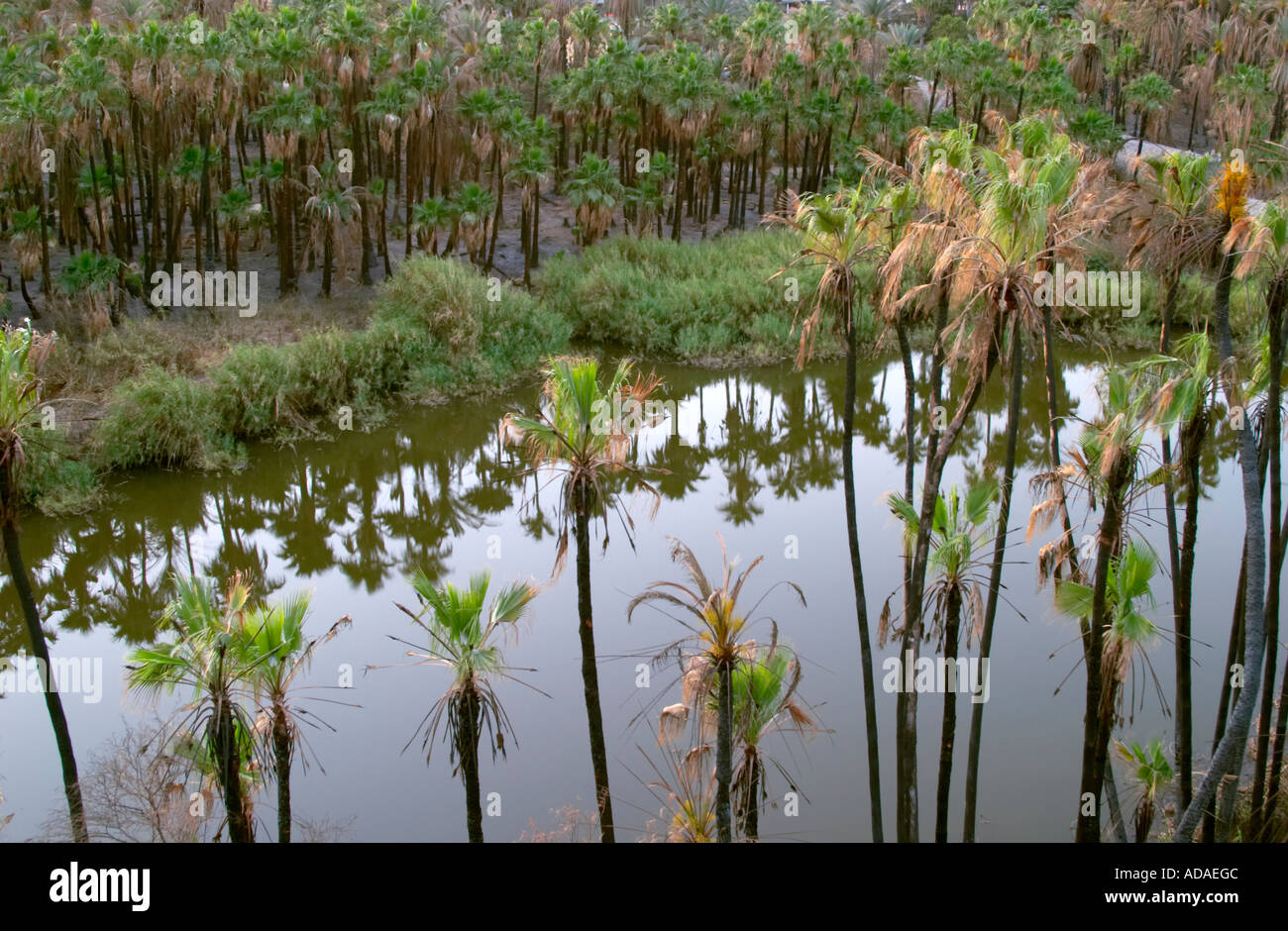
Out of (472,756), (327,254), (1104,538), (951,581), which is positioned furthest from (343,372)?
(1104,538)

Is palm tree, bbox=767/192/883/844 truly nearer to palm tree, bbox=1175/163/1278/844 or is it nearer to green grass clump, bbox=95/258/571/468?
palm tree, bbox=1175/163/1278/844

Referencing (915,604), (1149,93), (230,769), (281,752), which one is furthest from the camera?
(1149,93)

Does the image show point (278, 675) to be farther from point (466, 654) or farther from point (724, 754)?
point (724, 754)

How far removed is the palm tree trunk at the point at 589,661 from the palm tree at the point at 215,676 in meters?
3.22

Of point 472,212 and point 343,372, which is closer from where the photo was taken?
point 343,372

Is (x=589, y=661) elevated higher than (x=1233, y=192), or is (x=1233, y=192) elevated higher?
(x=1233, y=192)

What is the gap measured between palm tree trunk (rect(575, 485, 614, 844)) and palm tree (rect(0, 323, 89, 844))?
4919 mm

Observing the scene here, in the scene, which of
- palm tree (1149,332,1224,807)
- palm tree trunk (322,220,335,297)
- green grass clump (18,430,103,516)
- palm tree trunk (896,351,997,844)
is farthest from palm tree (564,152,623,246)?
palm tree trunk (896,351,997,844)

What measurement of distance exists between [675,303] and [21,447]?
2505 cm

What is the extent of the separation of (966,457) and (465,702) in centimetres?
1727

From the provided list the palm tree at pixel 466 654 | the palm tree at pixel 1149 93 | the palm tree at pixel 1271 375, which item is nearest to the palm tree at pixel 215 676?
the palm tree at pixel 466 654

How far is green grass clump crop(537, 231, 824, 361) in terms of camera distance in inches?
1357

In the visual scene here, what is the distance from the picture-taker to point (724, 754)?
1130 centimetres

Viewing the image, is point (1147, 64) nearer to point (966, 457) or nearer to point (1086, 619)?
point (966, 457)
